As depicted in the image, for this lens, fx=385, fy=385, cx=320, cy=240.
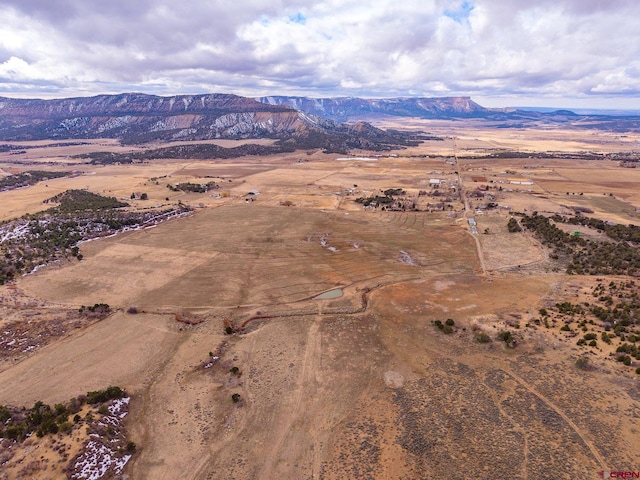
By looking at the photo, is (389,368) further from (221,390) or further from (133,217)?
(133,217)

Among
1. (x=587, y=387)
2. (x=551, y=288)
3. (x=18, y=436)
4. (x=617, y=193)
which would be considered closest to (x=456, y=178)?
(x=617, y=193)

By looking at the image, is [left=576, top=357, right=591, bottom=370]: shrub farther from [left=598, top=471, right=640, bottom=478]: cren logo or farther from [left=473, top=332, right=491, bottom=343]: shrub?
[left=598, top=471, right=640, bottom=478]: cren logo

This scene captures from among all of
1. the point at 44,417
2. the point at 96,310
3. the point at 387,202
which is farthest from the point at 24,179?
the point at 44,417

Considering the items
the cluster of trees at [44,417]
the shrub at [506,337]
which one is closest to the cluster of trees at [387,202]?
the shrub at [506,337]

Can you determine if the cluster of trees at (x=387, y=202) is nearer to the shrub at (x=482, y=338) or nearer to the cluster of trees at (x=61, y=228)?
the cluster of trees at (x=61, y=228)

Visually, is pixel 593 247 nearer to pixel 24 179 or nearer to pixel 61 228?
pixel 61 228

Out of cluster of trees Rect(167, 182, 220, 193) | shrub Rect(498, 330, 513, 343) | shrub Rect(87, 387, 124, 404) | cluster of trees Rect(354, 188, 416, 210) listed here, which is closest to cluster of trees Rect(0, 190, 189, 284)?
cluster of trees Rect(167, 182, 220, 193)
